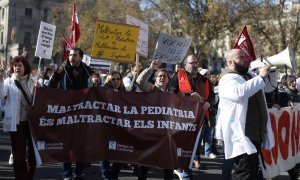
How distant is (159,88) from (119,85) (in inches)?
28.2

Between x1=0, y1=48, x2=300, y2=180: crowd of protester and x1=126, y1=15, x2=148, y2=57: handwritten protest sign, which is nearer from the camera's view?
x1=0, y1=48, x2=300, y2=180: crowd of protester

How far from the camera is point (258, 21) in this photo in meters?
32.8

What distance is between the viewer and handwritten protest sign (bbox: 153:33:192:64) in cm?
991

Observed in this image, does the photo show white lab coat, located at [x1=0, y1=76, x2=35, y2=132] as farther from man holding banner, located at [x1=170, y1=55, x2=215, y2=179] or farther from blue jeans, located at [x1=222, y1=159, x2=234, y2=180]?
blue jeans, located at [x1=222, y1=159, x2=234, y2=180]

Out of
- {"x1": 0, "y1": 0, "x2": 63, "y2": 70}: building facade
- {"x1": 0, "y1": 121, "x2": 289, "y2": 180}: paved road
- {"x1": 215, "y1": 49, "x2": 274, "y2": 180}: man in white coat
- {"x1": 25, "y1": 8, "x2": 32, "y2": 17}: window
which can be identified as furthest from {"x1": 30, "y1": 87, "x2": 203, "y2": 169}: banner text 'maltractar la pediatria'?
{"x1": 25, "y1": 8, "x2": 32, "y2": 17}: window

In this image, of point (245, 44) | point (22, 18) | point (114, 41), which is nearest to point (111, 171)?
point (114, 41)

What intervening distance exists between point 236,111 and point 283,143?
9.61ft

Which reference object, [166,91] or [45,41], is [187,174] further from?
[45,41]

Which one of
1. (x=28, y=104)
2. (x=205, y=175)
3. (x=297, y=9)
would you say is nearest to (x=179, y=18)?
(x=297, y=9)

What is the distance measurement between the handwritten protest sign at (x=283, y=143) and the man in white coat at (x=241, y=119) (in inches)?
71.8

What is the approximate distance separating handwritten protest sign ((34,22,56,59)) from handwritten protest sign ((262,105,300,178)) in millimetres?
4875

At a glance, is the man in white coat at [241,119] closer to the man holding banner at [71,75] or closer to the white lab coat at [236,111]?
the white lab coat at [236,111]

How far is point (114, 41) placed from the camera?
886 cm

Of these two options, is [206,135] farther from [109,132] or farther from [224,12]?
[224,12]
